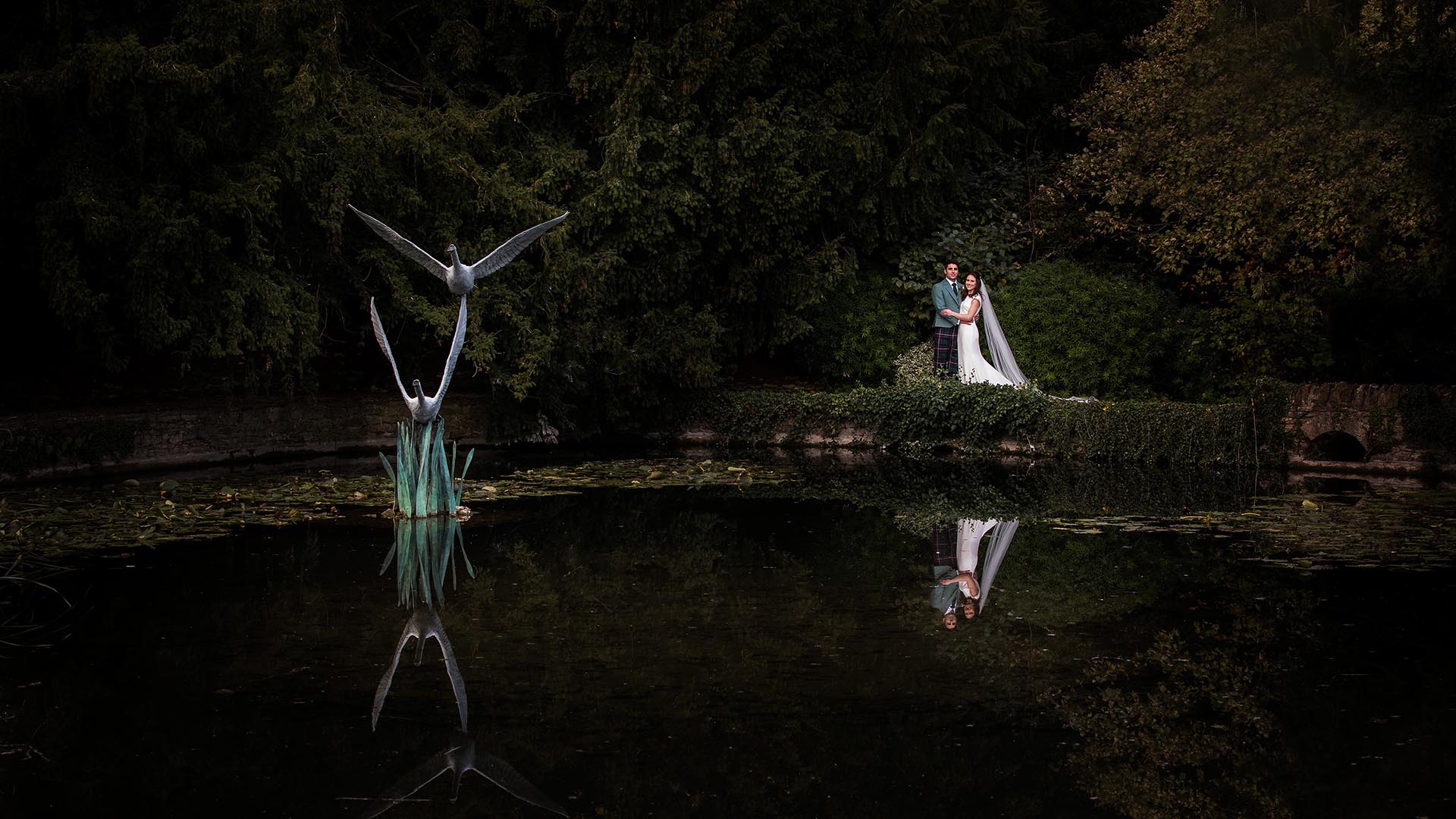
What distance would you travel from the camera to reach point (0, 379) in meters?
16.7

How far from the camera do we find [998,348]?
64.4 feet

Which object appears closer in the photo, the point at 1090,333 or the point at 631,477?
the point at 631,477

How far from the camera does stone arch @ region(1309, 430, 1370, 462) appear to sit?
15.5 metres

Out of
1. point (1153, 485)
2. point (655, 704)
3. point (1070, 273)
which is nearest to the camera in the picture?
point (655, 704)

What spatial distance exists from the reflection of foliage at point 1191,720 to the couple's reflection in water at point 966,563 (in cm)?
136

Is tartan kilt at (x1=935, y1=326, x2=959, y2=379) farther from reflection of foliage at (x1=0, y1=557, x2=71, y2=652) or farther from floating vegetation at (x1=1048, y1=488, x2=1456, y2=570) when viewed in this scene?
reflection of foliage at (x1=0, y1=557, x2=71, y2=652)

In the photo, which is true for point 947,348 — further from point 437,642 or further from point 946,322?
point 437,642

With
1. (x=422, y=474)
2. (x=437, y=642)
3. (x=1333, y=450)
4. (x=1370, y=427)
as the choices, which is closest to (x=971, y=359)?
(x=1333, y=450)

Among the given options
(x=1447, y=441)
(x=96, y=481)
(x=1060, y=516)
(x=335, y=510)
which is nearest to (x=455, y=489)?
(x=335, y=510)

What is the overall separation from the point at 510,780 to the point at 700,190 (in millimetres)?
15103

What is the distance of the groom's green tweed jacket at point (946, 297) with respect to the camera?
19766 millimetres

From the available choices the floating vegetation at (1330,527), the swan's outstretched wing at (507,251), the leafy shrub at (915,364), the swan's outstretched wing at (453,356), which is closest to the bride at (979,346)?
the leafy shrub at (915,364)

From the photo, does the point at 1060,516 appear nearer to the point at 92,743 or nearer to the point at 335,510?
the point at 335,510

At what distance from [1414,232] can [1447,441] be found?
2444 millimetres
